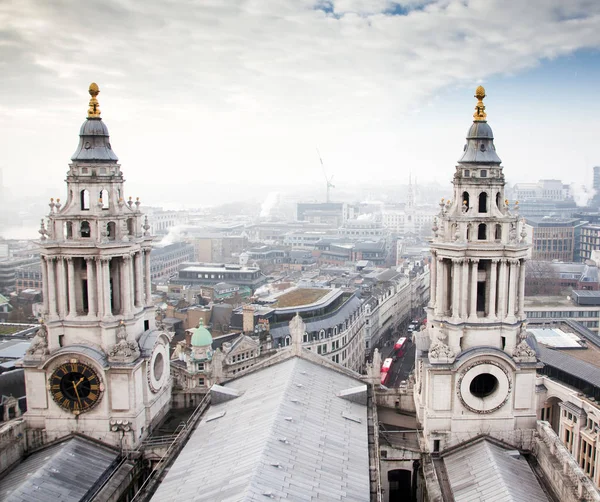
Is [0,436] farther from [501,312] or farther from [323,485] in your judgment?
[501,312]

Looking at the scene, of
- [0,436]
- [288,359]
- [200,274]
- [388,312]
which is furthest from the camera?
[200,274]

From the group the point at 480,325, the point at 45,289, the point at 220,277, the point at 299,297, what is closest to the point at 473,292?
the point at 480,325

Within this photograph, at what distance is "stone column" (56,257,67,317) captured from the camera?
47.1 m

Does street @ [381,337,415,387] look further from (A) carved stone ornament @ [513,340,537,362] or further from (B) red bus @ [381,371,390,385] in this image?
(A) carved stone ornament @ [513,340,537,362]

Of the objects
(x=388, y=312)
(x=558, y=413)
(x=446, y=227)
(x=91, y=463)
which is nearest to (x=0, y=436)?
(x=91, y=463)

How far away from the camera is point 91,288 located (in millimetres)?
47375

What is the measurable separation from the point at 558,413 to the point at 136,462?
5410 cm

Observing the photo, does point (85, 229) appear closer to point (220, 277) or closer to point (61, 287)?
point (61, 287)

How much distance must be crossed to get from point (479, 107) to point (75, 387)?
35.8 m

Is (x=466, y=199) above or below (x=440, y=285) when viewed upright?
above

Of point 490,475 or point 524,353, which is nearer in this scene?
point 490,475

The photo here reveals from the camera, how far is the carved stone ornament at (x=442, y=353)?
46.0 metres

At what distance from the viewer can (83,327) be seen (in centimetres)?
4756

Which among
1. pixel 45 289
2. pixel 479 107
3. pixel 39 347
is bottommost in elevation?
pixel 39 347
